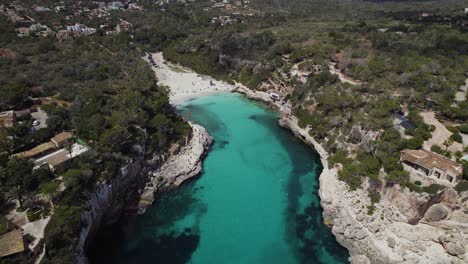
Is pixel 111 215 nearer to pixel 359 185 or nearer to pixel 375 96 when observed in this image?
pixel 359 185

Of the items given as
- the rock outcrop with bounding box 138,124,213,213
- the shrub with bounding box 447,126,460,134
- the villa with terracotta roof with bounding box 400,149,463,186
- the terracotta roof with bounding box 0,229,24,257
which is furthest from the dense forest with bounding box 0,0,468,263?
the rock outcrop with bounding box 138,124,213,213

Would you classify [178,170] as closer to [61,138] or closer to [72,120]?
[61,138]

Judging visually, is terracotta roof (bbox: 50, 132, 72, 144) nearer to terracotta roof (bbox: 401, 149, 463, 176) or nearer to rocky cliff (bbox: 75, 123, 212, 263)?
rocky cliff (bbox: 75, 123, 212, 263)

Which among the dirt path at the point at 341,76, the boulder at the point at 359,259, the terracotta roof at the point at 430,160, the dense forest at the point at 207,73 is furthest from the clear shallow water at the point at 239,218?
the dirt path at the point at 341,76

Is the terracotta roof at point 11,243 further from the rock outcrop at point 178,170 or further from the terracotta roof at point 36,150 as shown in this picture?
the rock outcrop at point 178,170

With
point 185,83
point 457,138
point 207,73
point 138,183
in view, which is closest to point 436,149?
point 457,138

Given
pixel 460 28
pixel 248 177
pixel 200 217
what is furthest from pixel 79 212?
pixel 460 28
